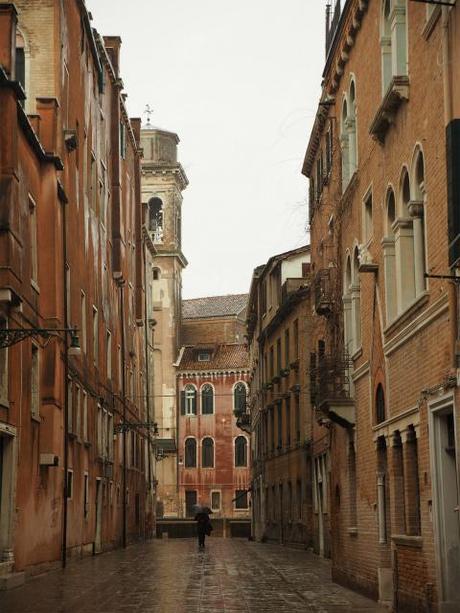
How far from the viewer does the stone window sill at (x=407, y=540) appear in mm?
14903

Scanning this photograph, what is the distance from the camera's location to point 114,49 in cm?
5200

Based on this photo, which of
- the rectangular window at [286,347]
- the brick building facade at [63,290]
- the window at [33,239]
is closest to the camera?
the brick building facade at [63,290]

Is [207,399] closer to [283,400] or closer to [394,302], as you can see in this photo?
[283,400]

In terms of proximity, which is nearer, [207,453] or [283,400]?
[283,400]

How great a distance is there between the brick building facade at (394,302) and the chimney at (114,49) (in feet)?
91.3

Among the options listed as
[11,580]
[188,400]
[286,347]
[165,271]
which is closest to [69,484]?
[11,580]

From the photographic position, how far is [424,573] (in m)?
14.6

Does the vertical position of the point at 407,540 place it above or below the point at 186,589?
above

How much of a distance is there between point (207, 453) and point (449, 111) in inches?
3213

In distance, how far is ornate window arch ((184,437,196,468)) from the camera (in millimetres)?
93188

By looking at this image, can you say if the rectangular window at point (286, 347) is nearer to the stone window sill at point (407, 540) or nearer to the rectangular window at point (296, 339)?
the rectangular window at point (296, 339)

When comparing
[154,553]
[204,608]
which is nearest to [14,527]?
[204,608]

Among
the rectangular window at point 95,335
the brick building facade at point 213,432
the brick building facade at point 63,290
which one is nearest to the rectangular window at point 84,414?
the brick building facade at point 63,290

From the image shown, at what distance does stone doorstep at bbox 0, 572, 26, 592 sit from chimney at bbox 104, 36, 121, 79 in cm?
3150
